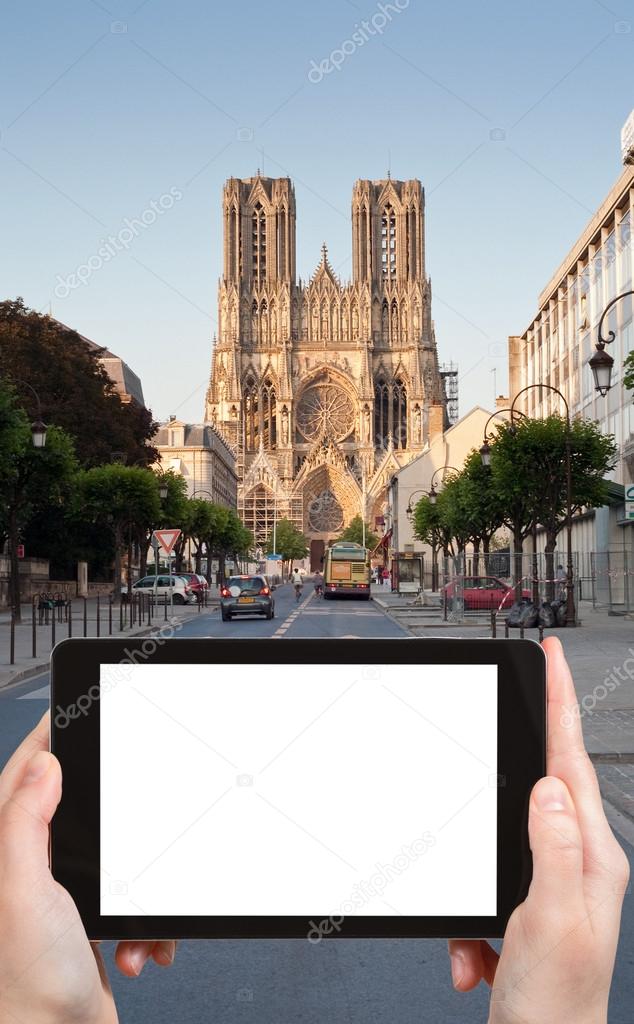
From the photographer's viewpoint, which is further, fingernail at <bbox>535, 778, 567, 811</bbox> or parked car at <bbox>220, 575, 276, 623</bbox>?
parked car at <bbox>220, 575, 276, 623</bbox>

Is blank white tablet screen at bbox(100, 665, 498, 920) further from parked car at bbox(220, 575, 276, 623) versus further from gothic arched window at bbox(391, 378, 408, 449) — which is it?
gothic arched window at bbox(391, 378, 408, 449)

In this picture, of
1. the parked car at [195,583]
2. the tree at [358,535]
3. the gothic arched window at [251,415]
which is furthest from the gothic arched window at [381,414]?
the parked car at [195,583]

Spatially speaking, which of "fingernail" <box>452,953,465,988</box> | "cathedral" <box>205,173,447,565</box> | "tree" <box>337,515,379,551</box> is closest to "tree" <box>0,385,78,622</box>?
"fingernail" <box>452,953,465,988</box>

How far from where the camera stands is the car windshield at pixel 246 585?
114 ft

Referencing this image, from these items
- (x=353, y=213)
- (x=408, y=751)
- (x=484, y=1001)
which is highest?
(x=353, y=213)

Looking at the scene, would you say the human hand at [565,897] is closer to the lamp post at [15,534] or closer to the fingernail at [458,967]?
the fingernail at [458,967]

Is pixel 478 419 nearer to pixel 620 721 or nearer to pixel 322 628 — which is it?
pixel 322 628

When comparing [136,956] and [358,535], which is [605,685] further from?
[358,535]

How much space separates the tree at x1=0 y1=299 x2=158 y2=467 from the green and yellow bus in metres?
11.8

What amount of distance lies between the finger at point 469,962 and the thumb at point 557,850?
180 mm

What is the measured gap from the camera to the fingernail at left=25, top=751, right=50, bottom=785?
3.82ft

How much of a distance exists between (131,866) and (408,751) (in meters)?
0.33

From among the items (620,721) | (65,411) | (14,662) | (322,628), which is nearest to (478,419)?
(65,411)

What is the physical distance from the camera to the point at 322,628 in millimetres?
28516
